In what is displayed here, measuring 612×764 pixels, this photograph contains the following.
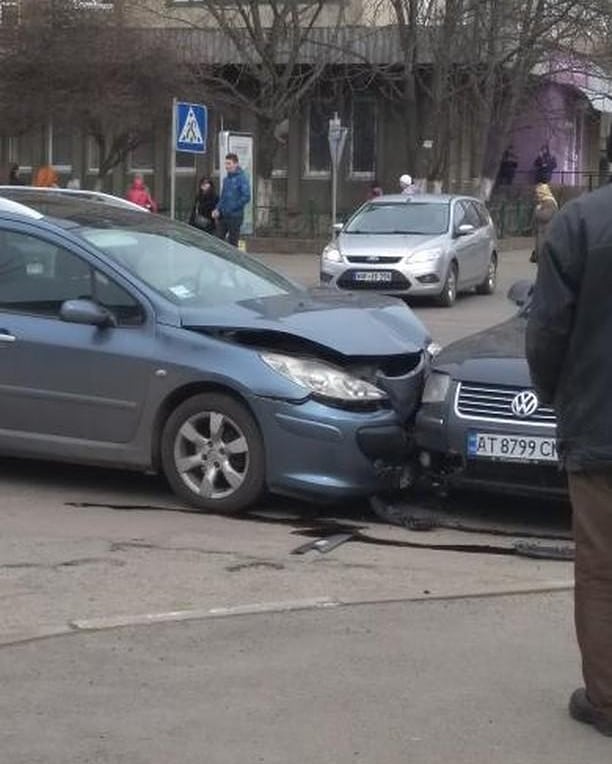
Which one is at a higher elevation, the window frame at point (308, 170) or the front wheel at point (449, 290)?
the window frame at point (308, 170)

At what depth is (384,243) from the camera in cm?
2002

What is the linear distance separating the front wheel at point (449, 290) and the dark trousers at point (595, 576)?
51.6 feet

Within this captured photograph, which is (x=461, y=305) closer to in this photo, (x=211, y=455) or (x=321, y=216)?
(x=321, y=216)

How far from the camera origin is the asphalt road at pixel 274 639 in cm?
446

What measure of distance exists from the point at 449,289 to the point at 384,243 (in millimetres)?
1142

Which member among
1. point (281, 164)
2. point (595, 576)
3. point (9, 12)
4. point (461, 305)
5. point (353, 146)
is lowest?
point (461, 305)

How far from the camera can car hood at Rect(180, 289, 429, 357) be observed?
756cm

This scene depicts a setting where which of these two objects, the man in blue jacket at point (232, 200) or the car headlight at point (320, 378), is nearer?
the car headlight at point (320, 378)

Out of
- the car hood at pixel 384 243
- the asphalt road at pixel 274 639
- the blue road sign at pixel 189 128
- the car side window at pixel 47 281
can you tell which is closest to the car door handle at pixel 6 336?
the car side window at pixel 47 281

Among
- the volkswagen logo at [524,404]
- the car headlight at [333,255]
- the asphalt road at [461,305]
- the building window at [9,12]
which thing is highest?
the building window at [9,12]

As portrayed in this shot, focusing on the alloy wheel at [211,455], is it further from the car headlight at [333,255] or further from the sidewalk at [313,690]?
the car headlight at [333,255]

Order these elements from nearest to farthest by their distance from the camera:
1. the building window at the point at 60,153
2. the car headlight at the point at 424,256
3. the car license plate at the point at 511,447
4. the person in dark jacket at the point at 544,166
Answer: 1. the car license plate at the point at 511,447
2. the car headlight at the point at 424,256
3. the person in dark jacket at the point at 544,166
4. the building window at the point at 60,153

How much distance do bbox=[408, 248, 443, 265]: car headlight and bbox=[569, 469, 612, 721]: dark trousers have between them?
15.4 metres

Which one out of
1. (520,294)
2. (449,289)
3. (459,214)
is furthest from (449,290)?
(520,294)
